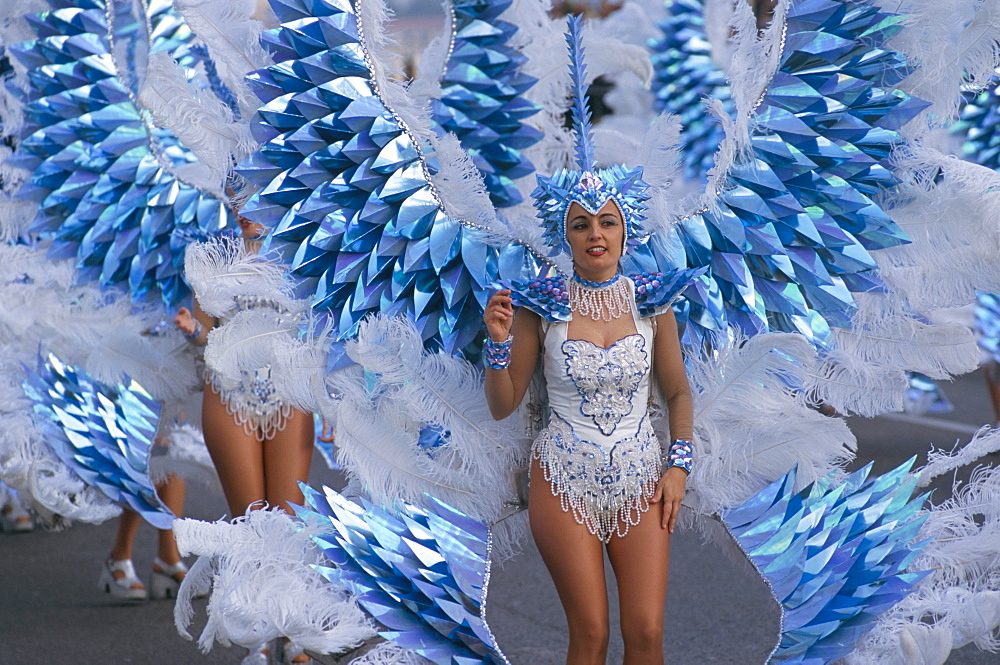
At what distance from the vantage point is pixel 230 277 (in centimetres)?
263

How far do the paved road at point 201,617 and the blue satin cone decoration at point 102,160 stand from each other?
1254 millimetres

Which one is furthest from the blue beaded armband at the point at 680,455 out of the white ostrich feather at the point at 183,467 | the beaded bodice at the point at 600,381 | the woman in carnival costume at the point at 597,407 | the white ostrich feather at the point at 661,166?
the white ostrich feather at the point at 183,467

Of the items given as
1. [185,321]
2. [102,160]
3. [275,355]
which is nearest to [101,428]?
[185,321]

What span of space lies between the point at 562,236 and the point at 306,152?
0.72 m

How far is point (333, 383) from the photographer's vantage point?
2631mm

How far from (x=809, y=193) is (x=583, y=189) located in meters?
0.71

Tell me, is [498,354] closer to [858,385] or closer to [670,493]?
[670,493]

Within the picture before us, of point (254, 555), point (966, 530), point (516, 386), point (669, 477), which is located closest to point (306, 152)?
point (516, 386)

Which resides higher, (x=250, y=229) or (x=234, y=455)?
(x=250, y=229)

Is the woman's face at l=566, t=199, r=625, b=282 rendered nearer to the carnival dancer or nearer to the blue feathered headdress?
the blue feathered headdress

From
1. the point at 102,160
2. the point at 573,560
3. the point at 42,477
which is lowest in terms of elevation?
the point at 42,477

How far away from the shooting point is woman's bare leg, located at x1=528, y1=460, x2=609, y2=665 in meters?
2.41

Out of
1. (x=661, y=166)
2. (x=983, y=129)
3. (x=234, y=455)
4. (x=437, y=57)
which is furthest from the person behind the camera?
(x=983, y=129)

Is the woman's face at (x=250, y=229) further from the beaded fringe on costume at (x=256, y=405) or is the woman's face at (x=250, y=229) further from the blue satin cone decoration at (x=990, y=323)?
the blue satin cone decoration at (x=990, y=323)
